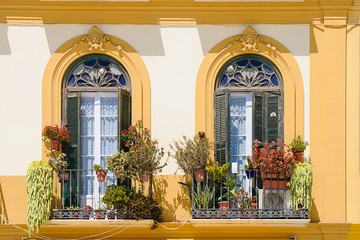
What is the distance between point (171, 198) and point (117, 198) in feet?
3.70

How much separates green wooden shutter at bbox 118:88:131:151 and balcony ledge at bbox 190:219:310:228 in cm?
208

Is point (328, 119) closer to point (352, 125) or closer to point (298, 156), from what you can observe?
point (352, 125)

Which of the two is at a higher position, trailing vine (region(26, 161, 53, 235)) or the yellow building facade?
the yellow building facade

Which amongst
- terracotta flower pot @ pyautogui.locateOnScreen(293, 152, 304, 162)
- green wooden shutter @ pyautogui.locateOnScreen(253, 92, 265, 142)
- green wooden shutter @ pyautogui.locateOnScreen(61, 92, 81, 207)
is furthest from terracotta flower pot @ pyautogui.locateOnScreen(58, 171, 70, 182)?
terracotta flower pot @ pyautogui.locateOnScreen(293, 152, 304, 162)

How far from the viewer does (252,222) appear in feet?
44.1

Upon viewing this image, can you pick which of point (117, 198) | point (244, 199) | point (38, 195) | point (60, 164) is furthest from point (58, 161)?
point (244, 199)

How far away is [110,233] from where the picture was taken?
45.6 feet

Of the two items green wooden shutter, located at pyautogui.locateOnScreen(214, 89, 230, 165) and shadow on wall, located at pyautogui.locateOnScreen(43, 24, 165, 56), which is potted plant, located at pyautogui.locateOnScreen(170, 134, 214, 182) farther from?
shadow on wall, located at pyautogui.locateOnScreen(43, 24, 165, 56)

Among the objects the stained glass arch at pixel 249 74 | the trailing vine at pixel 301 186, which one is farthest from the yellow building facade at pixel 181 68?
the trailing vine at pixel 301 186

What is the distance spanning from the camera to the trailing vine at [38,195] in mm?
13398

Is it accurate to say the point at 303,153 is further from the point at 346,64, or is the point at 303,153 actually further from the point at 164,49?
the point at 164,49

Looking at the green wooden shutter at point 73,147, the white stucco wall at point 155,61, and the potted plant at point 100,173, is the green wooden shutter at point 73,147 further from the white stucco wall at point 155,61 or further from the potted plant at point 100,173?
the white stucco wall at point 155,61

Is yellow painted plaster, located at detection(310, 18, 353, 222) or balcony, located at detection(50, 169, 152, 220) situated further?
yellow painted plaster, located at detection(310, 18, 353, 222)

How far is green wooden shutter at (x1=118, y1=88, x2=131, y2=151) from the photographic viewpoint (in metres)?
14.0
